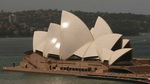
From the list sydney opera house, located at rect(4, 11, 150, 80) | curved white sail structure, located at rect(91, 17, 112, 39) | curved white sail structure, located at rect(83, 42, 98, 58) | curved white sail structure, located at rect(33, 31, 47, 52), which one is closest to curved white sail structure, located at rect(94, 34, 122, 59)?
sydney opera house, located at rect(4, 11, 150, 80)

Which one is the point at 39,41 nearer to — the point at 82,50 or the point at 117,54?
the point at 82,50

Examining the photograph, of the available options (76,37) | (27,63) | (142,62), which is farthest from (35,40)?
(142,62)

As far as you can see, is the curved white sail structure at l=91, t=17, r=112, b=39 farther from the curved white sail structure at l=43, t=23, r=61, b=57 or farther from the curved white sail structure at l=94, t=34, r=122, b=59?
the curved white sail structure at l=43, t=23, r=61, b=57

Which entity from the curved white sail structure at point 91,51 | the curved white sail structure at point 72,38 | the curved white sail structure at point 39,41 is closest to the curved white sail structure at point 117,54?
the curved white sail structure at point 91,51

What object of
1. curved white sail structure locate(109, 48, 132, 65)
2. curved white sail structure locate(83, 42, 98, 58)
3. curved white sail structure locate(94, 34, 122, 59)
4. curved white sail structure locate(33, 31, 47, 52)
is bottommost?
curved white sail structure locate(109, 48, 132, 65)

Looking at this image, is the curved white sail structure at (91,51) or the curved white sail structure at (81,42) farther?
the curved white sail structure at (91,51)

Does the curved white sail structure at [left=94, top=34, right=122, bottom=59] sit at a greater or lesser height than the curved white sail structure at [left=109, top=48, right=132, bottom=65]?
greater

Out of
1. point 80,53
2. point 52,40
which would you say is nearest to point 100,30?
point 80,53

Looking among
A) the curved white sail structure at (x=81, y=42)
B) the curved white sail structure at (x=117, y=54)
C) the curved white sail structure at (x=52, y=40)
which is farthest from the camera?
the curved white sail structure at (x=52, y=40)

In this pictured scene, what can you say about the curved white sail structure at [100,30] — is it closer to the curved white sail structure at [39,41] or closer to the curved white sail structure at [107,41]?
the curved white sail structure at [107,41]
